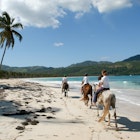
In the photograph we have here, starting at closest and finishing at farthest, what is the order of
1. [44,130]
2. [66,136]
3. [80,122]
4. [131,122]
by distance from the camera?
[66,136] < [44,130] < [80,122] < [131,122]

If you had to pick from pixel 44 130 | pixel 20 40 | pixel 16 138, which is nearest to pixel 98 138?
pixel 44 130

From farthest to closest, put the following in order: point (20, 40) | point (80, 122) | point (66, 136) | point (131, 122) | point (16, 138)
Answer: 1. point (20, 40)
2. point (131, 122)
3. point (80, 122)
4. point (66, 136)
5. point (16, 138)

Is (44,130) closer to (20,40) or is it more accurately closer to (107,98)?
(107,98)

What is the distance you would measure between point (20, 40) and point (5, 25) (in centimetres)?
368

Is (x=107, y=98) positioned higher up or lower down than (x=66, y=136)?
higher up

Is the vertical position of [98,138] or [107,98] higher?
[107,98]

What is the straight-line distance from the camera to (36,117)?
1199 cm

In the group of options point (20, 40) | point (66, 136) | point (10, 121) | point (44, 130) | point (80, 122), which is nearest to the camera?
point (66, 136)

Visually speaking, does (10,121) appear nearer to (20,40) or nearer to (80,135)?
(80,135)

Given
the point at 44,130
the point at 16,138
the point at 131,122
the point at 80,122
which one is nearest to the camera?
the point at 16,138

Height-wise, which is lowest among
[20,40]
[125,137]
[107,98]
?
[125,137]

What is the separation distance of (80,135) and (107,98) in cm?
235

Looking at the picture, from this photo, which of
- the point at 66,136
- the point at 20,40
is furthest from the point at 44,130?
the point at 20,40

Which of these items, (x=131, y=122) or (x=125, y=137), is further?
(x=131, y=122)
